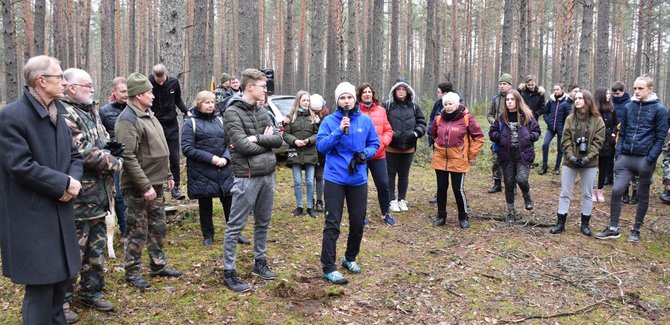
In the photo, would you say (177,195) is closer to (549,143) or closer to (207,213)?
(207,213)

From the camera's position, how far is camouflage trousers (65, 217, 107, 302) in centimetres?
392

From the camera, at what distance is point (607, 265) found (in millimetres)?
5781

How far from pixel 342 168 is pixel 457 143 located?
281cm

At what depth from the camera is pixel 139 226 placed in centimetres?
457

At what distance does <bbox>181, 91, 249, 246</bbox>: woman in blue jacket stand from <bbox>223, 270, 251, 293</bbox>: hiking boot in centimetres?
137

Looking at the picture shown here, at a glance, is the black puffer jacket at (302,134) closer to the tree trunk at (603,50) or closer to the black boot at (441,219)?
the black boot at (441,219)

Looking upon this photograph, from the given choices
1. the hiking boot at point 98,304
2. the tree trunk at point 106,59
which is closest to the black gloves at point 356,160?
the hiking boot at point 98,304

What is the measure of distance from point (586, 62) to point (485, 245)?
9.09 m

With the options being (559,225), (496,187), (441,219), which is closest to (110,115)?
(441,219)

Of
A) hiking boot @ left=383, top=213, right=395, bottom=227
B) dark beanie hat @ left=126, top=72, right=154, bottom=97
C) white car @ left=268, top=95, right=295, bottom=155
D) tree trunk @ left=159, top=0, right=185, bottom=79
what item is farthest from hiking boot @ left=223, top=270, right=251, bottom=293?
white car @ left=268, top=95, right=295, bottom=155

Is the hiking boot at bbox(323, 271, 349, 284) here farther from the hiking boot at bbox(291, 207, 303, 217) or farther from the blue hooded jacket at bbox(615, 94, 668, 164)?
the blue hooded jacket at bbox(615, 94, 668, 164)

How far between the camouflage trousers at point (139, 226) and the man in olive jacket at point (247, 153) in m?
0.75

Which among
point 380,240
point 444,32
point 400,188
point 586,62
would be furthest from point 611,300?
point 444,32

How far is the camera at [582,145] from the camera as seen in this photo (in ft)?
21.4
